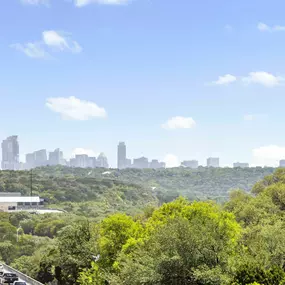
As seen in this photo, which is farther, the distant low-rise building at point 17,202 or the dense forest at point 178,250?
the distant low-rise building at point 17,202

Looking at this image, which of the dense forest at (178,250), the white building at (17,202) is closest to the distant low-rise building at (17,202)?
the white building at (17,202)

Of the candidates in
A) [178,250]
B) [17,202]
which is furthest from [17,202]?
[178,250]

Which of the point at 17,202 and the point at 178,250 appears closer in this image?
the point at 178,250

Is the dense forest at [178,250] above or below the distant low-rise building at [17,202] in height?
above

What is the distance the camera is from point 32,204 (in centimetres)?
13038

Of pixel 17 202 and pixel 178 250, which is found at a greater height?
pixel 178 250

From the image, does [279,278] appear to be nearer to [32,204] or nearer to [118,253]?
[118,253]

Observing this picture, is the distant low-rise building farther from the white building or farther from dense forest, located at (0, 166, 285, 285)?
dense forest, located at (0, 166, 285, 285)

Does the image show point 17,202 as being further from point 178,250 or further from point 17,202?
point 178,250

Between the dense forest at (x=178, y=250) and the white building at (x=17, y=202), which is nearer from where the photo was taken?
the dense forest at (x=178, y=250)

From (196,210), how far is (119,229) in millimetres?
5262

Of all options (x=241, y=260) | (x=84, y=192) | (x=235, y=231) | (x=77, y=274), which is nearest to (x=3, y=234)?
(x=77, y=274)

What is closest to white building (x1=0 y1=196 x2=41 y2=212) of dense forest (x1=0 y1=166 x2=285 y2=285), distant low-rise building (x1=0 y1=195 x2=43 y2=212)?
Answer: distant low-rise building (x1=0 y1=195 x2=43 y2=212)

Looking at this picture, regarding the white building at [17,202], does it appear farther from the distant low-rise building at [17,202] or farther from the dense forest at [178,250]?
the dense forest at [178,250]
